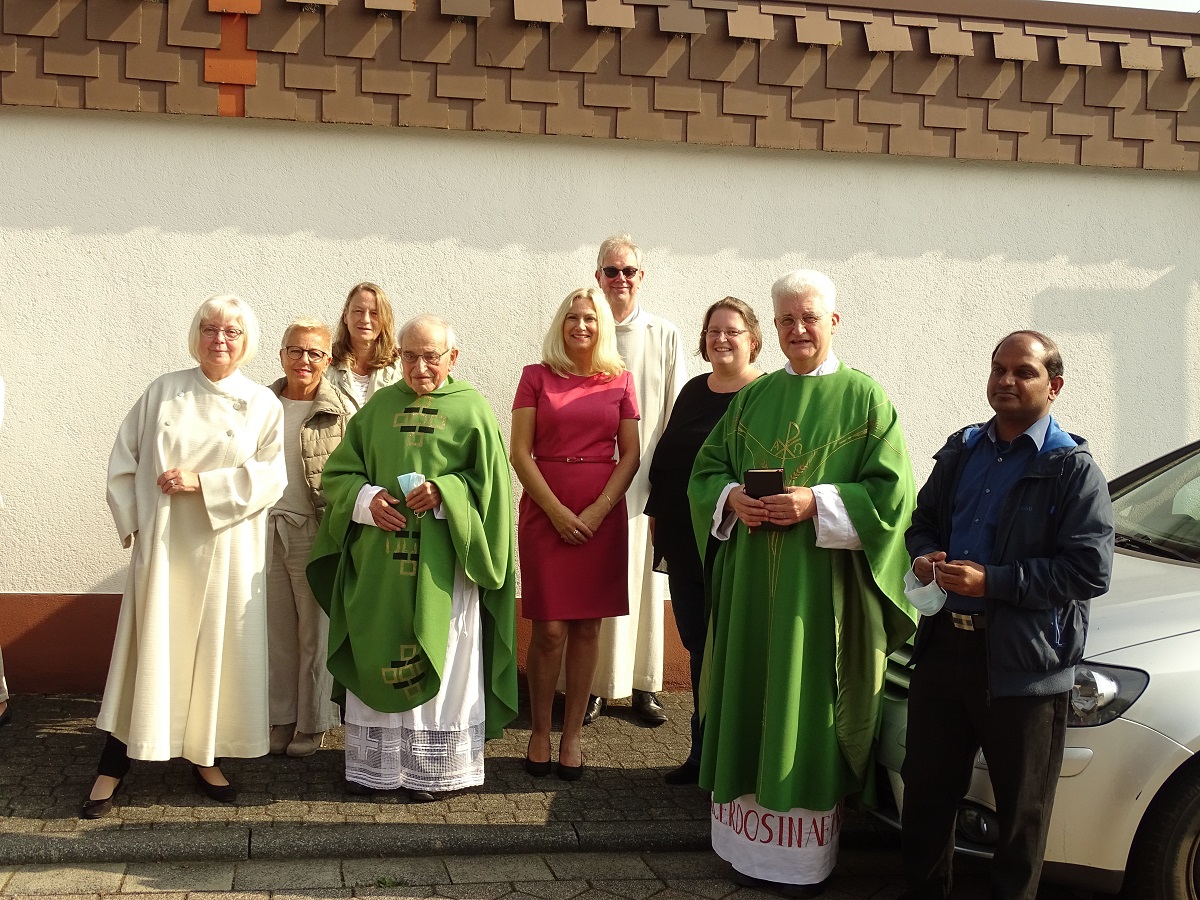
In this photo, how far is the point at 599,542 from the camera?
535cm

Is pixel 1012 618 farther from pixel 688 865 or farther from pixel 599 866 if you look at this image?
pixel 599 866

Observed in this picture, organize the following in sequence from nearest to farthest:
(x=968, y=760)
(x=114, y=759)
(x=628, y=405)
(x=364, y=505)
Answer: (x=968, y=760), (x=114, y=759), (x=364, y=505), (x=628, y=405)

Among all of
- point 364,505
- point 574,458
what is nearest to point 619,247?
point 574,458

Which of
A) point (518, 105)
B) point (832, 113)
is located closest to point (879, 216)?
point (832, 113)

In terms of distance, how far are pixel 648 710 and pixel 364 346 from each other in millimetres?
2205

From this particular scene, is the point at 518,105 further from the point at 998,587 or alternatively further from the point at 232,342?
the point at 998,587

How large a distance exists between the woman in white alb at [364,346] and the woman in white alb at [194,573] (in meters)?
0.89

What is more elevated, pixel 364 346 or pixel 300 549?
pixel 364 346

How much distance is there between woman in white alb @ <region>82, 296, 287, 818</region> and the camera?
4.74m

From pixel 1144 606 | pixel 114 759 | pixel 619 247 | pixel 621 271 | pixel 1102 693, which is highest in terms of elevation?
pixel 619 247

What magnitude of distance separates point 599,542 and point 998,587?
6.70 ft

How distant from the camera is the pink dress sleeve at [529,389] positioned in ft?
17.6

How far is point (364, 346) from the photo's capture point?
5.84 meters

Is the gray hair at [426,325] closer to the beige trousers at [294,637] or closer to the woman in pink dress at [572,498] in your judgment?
the woman in pink dress at [572,498]
